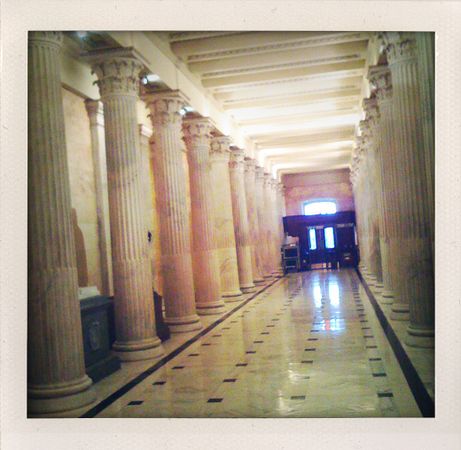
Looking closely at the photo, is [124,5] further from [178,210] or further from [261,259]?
[261,259]

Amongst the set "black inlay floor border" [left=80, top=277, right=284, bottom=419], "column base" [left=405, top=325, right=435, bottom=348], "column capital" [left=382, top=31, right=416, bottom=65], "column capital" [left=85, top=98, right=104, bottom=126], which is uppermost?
"column capital" [left=85, top=98, right=104, bottom=126]

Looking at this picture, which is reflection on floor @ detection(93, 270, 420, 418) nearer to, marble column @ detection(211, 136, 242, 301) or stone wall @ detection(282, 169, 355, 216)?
marble column @ detection(211, 136, 242, 301)

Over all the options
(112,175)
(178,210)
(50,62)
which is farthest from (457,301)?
(178,210)

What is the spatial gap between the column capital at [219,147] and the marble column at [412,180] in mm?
7844

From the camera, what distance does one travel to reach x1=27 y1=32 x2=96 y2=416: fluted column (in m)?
5.79

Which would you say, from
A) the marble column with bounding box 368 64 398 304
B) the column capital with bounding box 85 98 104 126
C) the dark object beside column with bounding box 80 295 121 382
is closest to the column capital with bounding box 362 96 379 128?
the marble column with bounding box 368 64 398 304

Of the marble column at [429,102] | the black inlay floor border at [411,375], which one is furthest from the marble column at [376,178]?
the marble column at [429,102]

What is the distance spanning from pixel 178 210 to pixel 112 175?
7.84 ft

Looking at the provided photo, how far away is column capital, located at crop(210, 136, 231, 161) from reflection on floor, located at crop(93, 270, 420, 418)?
5.61 meters

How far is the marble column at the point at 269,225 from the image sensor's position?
22375 millimetres

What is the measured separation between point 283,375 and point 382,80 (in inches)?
231

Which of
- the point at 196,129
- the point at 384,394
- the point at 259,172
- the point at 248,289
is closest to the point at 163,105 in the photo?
the point at 196,129

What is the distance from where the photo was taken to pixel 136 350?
8383 millimetres

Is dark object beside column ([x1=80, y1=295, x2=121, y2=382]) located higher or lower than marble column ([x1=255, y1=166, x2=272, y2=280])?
lower
